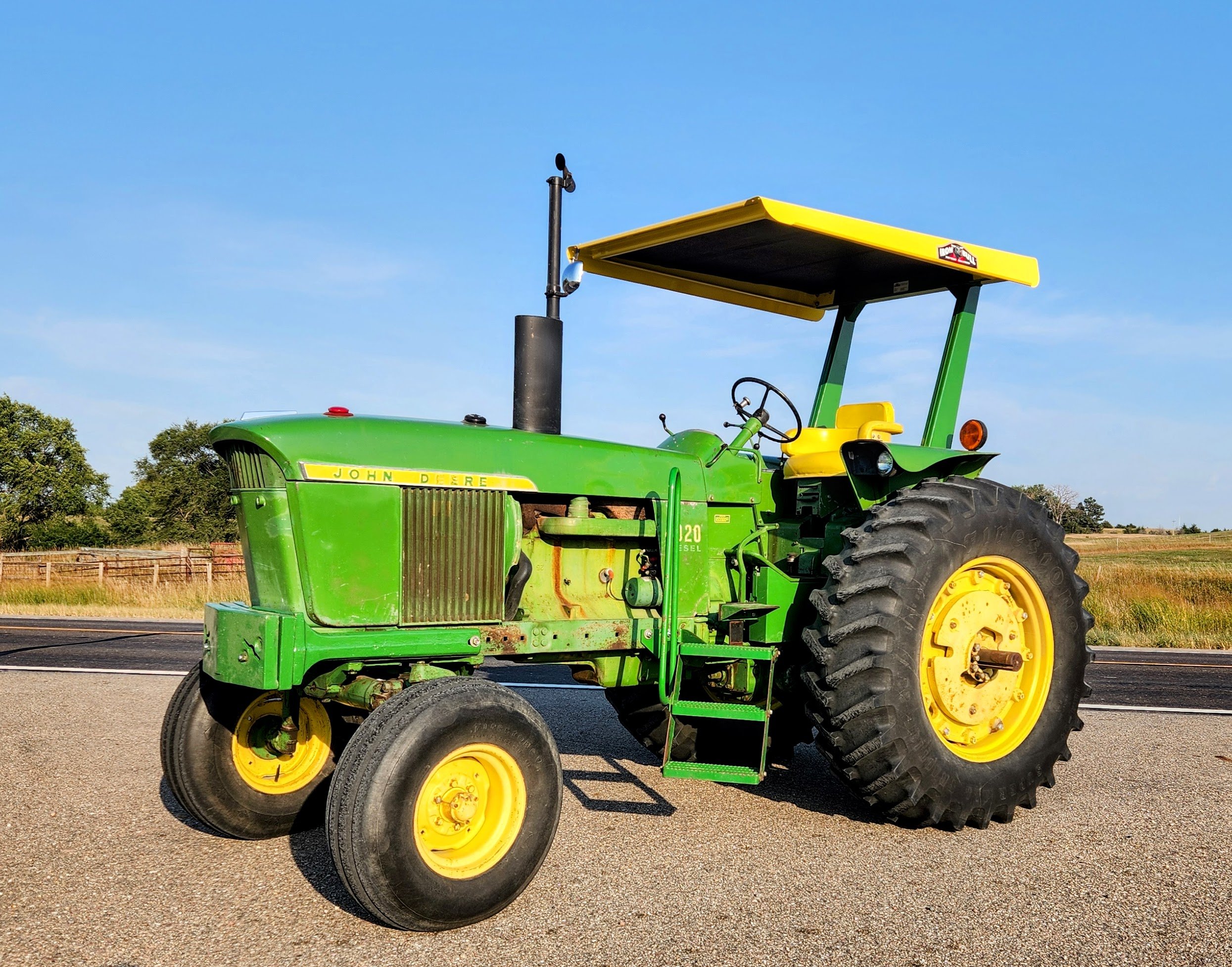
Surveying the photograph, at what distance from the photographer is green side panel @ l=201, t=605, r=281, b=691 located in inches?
153

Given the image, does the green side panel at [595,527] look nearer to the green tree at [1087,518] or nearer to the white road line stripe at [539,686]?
the white road line stripe at [539,686]

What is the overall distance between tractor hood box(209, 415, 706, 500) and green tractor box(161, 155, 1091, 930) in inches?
0.5

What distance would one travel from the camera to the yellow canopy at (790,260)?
191 inches

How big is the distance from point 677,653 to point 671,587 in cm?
33

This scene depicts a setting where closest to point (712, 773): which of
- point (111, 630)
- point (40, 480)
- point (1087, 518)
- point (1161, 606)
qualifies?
point (111, 630)

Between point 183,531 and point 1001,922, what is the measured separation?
39871 millimetres

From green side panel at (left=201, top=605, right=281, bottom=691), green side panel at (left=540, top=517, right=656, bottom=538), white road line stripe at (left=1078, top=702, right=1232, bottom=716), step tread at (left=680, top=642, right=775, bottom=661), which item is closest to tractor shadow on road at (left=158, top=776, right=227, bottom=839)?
green side panel at (left=201, top=605, right=281, bottom=691)

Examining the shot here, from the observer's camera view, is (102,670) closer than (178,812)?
No

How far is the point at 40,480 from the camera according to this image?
42.0 metres

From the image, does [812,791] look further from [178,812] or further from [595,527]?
[178,812]

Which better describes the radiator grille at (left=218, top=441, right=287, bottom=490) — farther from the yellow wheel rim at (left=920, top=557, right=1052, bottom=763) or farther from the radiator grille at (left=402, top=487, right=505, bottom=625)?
the yellow wheel rim at (left=920, top=557, right=1052, bottom=763)

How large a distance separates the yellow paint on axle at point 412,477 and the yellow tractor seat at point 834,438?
64.6 inches

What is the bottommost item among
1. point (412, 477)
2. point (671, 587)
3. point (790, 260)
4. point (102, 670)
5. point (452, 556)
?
point (102, 670)

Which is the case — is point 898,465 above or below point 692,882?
above
